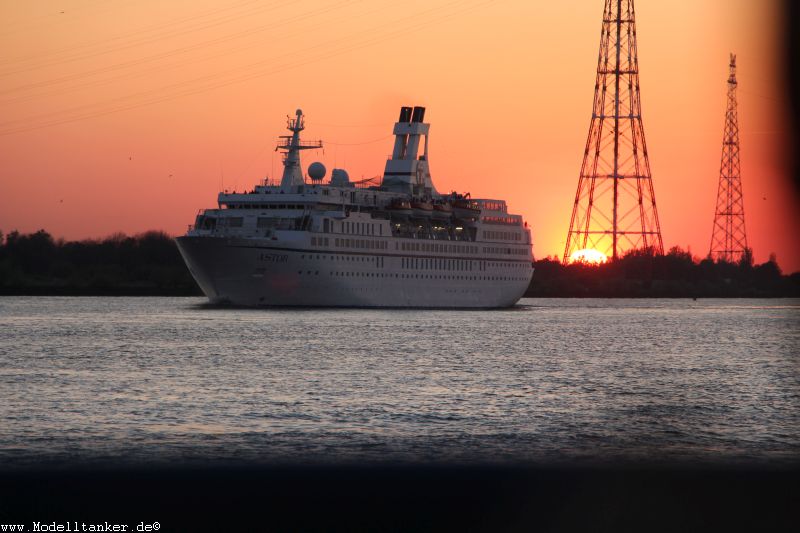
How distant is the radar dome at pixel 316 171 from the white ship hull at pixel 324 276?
1004 centimetres

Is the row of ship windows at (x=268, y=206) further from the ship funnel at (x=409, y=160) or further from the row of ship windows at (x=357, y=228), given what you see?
the ship funnel at (x=409, y=160)

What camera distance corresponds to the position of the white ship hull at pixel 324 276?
316ft

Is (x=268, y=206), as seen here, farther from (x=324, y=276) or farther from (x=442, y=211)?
(x=442, y=211)

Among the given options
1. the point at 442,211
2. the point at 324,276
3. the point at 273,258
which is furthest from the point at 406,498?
the point at 442,211

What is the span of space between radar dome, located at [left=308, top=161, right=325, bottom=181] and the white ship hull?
10045 millimetres

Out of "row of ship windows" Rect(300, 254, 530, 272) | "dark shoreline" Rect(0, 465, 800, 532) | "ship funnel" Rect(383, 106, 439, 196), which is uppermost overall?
"ship funnel" Rect(383, 106, 439, 196)

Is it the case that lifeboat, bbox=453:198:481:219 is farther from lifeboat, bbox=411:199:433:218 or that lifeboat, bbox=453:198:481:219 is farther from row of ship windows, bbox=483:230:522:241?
lifeboat, bbox=411:199:433:218

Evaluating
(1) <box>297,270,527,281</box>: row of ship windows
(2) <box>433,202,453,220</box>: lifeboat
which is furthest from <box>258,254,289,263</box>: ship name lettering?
(2) <box>433,202,453,220</box>: lifeboat

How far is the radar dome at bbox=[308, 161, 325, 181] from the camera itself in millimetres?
113938

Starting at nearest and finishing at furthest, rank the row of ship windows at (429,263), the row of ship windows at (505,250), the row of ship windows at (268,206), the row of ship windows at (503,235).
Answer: the row of ship windows at (429,263)
the row of ship windows at (268,206)
the row of ship windows at (505,250)
the row of ship windows at (503,235)

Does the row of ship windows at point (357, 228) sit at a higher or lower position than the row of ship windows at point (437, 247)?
higher

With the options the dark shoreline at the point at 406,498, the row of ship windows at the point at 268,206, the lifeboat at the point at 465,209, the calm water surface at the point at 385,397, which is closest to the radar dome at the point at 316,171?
the row of ship windows at the point at 268,206

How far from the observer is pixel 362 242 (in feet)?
356

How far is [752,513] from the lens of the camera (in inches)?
677
